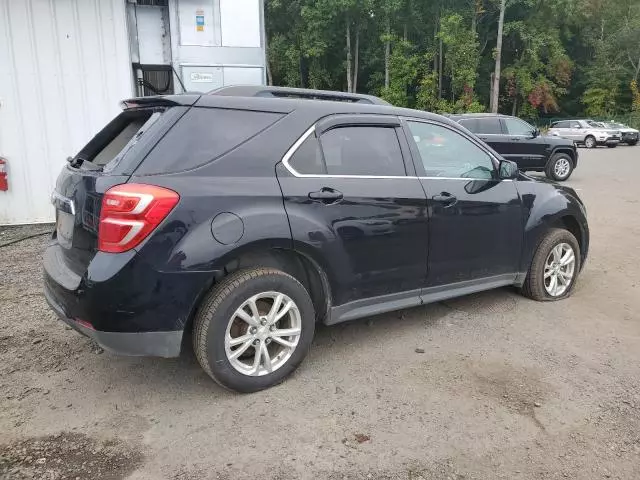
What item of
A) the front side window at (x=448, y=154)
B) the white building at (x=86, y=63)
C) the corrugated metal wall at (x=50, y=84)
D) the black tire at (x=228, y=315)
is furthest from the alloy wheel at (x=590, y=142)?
the black tire at (x=228, y=315)

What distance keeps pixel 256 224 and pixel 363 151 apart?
1015mm

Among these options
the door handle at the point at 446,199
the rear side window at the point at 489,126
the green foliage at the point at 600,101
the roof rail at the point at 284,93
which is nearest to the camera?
the roof rail at the point at 284,93

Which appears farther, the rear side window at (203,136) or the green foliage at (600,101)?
the green foliage at (600,101)

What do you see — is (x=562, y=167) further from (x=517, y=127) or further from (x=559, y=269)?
(x=559, y=269)

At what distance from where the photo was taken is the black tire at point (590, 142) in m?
28.6

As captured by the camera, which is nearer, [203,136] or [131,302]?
[131,302]

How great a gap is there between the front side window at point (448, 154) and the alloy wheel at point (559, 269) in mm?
1067

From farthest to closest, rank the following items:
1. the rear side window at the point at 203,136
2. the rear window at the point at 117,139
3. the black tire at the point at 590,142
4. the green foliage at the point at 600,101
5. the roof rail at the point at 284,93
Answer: the green foliage at the point at 600,101, the black tire at the point at 590,142, the roof rail at the point at 284,93, the rear window at the point at 117,139, the rear side window at the point at 203,136

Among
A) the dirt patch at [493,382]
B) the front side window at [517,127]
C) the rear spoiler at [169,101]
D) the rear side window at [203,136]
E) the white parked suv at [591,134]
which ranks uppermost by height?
the rear spoiler at [169,101]

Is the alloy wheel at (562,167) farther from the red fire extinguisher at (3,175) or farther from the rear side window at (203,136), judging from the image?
the rear side window at (203,136)

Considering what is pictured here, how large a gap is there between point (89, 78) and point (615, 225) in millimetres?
8106

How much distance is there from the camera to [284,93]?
3547 millimetres

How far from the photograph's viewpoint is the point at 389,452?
262 centimetres

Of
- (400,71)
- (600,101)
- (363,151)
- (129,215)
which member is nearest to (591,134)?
(400,71)
